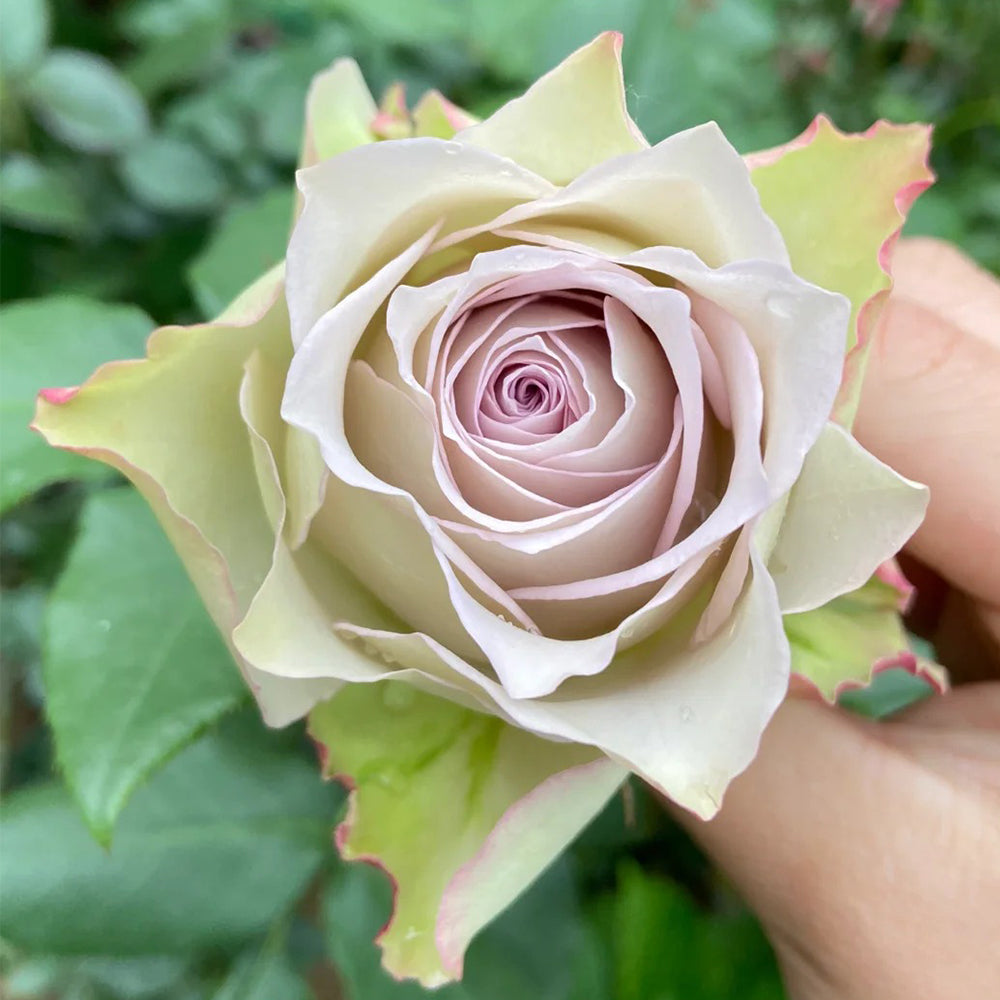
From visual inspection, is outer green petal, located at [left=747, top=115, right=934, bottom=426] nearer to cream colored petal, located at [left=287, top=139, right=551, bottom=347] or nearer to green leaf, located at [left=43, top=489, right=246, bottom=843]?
cream colored petal, located at [left=287, top=139, right=551, bottom=347]

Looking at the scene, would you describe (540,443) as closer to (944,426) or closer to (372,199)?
(372,199)

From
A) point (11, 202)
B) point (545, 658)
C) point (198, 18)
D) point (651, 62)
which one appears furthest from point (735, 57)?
point (545, 658)

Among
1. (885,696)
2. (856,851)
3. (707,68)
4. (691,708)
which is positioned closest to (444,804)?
(691,708)

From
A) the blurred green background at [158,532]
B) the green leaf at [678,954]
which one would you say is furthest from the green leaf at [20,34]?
the green leaf at [678,954]

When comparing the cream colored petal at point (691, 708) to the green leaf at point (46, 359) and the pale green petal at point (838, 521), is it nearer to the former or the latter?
the pale green petal at point (838, 521)

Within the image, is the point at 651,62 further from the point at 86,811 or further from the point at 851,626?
the point at 86,811
